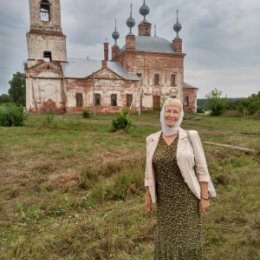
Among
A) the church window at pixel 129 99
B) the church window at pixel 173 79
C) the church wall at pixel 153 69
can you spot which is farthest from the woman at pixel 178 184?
the church window at pixel 173 79

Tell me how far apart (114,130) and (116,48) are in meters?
24.5

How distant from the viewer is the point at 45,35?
30.2m

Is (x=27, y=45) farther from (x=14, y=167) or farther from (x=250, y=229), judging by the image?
(x=250, y=229)

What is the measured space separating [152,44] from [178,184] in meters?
33.4

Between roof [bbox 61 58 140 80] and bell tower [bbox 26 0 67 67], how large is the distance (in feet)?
3.74

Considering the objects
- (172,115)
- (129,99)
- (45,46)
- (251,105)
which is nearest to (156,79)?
(129,99)

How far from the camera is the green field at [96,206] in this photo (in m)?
4.07

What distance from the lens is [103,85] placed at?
1181 inches

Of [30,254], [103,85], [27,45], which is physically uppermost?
[27,45]

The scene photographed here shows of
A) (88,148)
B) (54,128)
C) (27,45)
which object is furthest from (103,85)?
(88,148)

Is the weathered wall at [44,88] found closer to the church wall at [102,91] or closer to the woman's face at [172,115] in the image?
the church wall at [102,91]

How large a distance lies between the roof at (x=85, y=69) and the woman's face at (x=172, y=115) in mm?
26838

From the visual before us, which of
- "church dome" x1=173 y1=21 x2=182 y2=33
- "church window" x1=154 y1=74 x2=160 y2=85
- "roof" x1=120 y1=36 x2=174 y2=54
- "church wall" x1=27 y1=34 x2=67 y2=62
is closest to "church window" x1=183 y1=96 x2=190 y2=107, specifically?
"church window" x1=154 y1=74 x2=160 y2=85

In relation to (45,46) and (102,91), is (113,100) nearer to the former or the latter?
(102,91)
